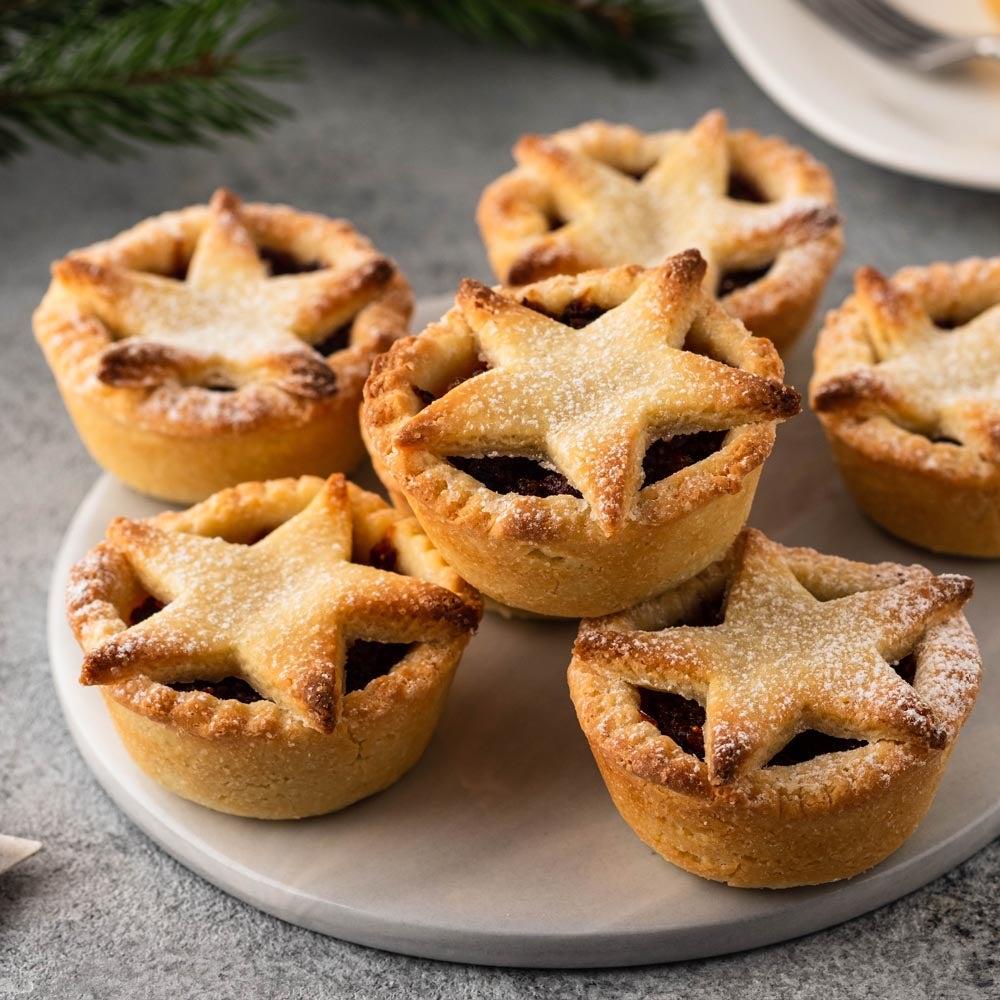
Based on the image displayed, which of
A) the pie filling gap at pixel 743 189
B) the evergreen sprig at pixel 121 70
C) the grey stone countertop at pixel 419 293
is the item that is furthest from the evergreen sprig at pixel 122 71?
the pie filling gap at pixel 743 189

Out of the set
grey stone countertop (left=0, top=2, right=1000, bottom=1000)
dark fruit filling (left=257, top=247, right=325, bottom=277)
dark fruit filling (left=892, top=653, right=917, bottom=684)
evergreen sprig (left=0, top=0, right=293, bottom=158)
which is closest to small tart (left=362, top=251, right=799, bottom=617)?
dark fruit filling (left=892, top=653, right=917, bottom=684)

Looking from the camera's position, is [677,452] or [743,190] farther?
[743,190]

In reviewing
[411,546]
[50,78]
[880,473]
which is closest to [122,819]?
[411,546]

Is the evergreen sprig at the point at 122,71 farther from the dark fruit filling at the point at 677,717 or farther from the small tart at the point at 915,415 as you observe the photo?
the dark fruit filling at the point at 677,717

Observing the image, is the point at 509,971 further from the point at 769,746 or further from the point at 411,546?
the point at 411,546

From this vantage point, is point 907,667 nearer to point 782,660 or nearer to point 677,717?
point 782,660

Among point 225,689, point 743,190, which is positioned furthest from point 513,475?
point 743,190
